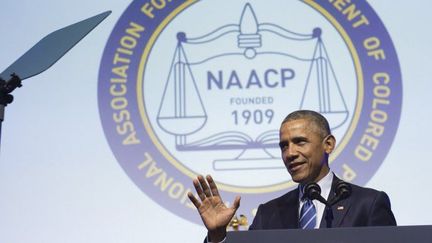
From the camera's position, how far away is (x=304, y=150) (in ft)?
7.39

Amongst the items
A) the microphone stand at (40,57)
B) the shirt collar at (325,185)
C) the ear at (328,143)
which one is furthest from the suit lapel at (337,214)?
the microphone stand at (40,57)

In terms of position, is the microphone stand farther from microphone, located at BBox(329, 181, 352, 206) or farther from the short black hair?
microphone, located at BBox(329, 181, 352, 206)

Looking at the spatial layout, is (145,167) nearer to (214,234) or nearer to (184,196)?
(184,196)

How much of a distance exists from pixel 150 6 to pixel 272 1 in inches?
26.7

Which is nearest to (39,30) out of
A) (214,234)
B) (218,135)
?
(218,135)

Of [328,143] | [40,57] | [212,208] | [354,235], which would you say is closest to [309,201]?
[328,143]

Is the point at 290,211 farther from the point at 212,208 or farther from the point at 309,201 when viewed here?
the point at 212,208

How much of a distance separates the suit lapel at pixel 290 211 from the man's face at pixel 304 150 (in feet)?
0.23

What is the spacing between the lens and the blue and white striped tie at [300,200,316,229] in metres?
2.09

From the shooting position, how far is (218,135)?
3.30 m

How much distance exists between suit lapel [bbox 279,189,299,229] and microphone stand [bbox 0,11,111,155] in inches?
35.4

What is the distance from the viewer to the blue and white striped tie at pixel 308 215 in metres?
2.09

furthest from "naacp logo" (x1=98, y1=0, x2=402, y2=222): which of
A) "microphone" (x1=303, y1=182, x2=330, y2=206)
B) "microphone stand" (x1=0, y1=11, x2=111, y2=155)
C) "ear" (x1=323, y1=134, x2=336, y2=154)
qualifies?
"microphone" (x1=303, y1=182, x2=330, y2=206)

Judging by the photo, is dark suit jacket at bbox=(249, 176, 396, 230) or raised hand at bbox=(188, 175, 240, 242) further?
dark suit jacket at bbox=(249, 176, 396, 230)
